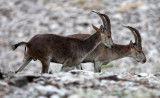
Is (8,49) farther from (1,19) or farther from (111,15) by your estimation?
(111,15)

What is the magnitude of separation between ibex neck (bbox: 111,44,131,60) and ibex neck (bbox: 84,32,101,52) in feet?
4.17

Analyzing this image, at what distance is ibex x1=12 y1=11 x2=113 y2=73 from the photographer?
909 centimetres

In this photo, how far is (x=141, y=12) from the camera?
20.9 metres

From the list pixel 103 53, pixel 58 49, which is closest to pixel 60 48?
pixel 58 49

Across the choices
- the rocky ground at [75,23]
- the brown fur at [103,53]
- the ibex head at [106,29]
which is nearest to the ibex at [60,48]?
the ibex head at [106,29]

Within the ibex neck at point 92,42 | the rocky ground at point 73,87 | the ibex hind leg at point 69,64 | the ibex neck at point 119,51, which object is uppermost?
the ibex neck at point 92,42

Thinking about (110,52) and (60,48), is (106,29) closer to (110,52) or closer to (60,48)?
(110,52)

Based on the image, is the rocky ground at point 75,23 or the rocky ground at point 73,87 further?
the rocky ground at point 75,23

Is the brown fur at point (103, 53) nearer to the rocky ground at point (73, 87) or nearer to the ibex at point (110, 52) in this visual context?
the ibex at point (110, 52)

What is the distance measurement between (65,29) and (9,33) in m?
3.07

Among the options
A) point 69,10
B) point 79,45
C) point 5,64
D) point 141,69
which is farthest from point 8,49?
point 79,45

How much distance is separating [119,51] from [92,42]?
1721mm

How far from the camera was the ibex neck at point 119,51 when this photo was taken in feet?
39.0

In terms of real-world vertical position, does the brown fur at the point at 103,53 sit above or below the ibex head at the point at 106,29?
below
